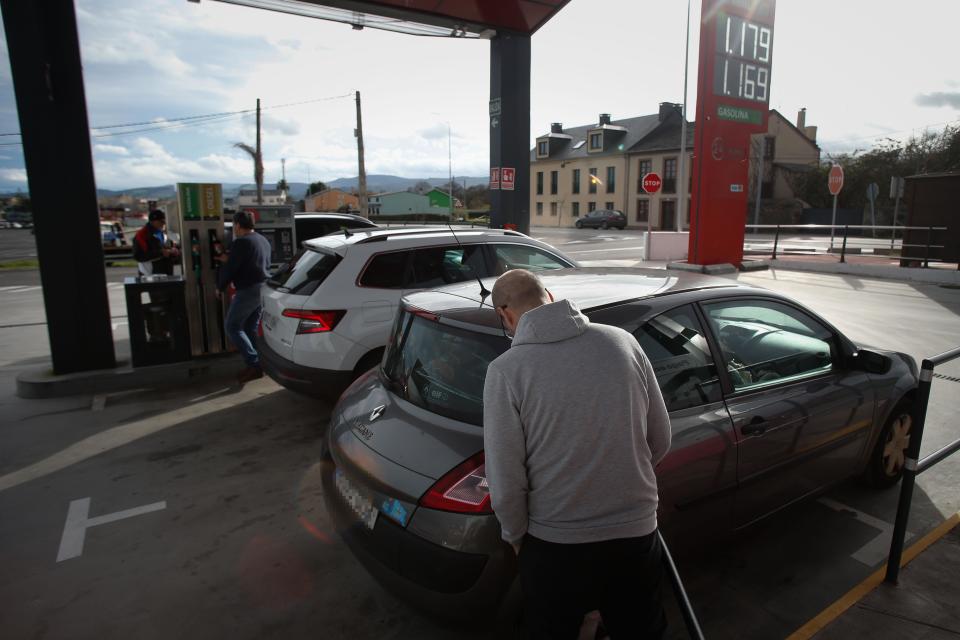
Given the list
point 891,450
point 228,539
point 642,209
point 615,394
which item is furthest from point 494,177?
point 642,209

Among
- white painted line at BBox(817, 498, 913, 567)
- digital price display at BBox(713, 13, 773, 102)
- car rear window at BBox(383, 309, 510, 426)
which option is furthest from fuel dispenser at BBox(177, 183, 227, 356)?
digital price display at BBox(713, 13, 773, 102)

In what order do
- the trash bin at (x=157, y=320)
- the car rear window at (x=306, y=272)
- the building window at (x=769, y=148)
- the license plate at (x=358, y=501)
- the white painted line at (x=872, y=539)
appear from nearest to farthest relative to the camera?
the license plate at (x=358, y=501) < the white painted line at (x=872, y=539) < the car rear window at (x=306, y=272) < the trash bin at (x=157, y=320) < the building window at (x=769, y=148)

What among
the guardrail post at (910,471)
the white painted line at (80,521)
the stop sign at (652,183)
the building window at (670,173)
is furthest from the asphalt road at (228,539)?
the building window at (670,173)

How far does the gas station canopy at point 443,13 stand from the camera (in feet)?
28.0

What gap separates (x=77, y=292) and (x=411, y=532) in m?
5.91

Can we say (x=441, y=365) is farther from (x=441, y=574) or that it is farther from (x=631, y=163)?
(x=631, y=163)

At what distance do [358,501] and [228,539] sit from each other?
1479 mm

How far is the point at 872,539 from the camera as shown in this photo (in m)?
3.42

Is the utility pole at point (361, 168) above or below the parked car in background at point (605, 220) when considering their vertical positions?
above

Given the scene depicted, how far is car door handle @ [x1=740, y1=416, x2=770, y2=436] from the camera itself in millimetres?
2820

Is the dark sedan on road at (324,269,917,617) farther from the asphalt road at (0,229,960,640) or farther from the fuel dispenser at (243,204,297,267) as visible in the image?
the fuel dispenser at (243,204,297,267)

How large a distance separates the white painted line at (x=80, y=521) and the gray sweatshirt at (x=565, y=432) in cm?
310

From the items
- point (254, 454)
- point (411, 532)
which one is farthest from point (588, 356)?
point (254, 454)

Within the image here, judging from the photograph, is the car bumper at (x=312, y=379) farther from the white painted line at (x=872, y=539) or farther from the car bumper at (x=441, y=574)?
the white painted line at (x=872, y=539)
